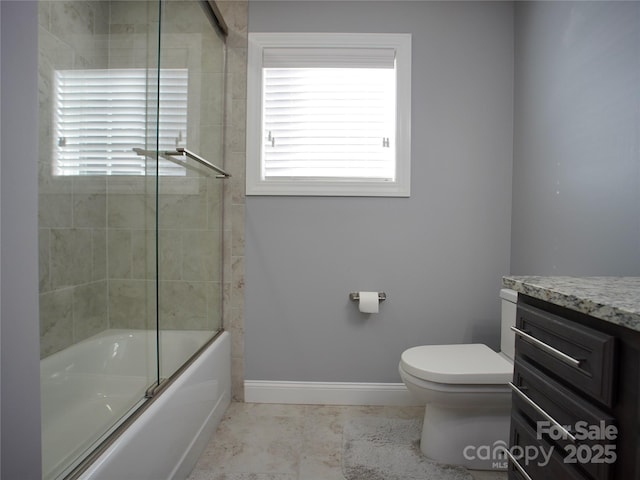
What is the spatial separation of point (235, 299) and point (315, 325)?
1.65 feet

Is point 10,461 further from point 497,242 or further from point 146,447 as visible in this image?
point 497,242

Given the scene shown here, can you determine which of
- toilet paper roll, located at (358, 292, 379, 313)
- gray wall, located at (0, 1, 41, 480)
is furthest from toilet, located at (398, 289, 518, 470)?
gray wall, located at (0, 1, 41, 480)

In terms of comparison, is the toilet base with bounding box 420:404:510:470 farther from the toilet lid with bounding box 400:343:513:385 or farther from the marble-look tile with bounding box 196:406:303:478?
the marble-look tile with bounding box 196:406:303:478

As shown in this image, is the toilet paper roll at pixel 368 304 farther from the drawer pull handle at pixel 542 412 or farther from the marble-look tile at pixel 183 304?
the drawer pull handle at pixel 542 412

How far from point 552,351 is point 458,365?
790 millimetres

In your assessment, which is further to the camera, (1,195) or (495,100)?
(495,100)

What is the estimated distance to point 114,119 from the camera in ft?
4.78

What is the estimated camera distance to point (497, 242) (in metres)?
2.05

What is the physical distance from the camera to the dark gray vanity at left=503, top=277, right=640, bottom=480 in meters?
0.61

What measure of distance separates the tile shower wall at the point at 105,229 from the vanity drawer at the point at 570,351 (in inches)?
51.6

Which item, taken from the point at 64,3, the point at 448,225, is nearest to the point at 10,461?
the point at 64,3

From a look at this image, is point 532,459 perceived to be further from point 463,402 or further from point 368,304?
point 368,304

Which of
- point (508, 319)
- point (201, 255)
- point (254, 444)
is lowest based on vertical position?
point (254, 444)

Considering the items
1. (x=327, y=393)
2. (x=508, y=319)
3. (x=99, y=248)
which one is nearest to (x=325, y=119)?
(x=99, y=248)
